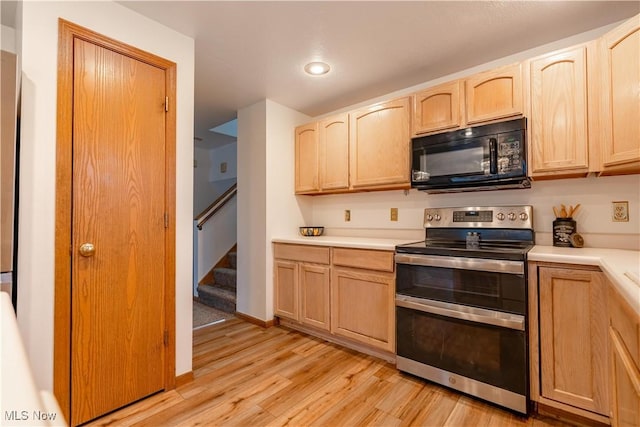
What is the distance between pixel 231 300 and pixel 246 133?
1.89m

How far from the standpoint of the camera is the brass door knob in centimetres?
160

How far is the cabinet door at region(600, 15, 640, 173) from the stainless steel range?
569 mm

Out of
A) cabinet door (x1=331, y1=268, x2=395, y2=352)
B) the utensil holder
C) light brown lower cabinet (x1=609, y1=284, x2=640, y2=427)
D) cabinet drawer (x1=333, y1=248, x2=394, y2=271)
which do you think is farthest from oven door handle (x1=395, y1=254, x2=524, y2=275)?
the utensil holder

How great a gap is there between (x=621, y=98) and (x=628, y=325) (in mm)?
1263

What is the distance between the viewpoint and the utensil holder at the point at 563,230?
1916 millimetres

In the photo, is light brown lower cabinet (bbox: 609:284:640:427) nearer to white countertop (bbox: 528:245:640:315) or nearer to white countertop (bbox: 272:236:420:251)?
white countertop (bbox: 528:245:640:315)

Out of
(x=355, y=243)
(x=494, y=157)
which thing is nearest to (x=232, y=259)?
(x=355, y=243)

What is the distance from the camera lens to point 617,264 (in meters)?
1.29

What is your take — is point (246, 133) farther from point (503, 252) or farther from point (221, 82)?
point (503, 252)

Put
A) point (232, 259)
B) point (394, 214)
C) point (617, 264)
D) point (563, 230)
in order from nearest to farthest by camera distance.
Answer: point (617, 264), point (563, 230), point (394, 214), point (232, 259)

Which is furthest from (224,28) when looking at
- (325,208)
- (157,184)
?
(325,208)

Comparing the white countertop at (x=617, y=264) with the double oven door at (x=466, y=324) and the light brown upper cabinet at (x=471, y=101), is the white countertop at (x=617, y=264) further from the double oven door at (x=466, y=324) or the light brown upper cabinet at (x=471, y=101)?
the light brown upper cabinet at (x=471, y=101)

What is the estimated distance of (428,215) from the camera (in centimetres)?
251

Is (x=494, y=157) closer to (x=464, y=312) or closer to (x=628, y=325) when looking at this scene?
(x=464, y=312)
